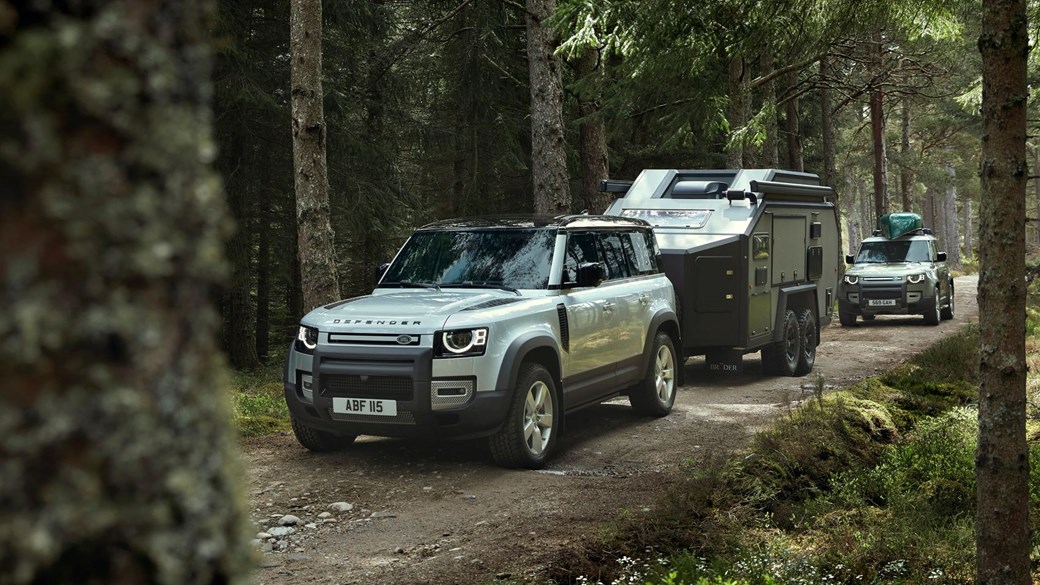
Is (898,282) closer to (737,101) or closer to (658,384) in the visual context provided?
(737,101)

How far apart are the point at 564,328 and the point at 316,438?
2504 mm

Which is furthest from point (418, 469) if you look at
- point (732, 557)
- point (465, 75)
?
point (465, 75)

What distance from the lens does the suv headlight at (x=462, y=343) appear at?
332 inches

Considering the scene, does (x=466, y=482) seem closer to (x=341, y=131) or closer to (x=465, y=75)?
(x=341, y=131)

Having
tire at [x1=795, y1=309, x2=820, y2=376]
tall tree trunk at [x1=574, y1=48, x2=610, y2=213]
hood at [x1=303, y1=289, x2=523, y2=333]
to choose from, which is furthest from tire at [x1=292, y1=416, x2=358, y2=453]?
tall tree trunk at [x1=574, y1=48, x2=610, y2=213]

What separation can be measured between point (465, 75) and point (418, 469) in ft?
56.8

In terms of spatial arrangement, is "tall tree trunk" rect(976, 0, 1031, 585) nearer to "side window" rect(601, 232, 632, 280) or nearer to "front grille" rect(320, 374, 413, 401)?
"front grille" rect(320, 374, 413, 401)

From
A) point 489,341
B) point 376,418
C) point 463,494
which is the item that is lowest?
point 463,494

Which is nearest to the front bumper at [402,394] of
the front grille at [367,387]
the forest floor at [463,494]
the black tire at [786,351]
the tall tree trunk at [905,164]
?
the front grille at [367,387]

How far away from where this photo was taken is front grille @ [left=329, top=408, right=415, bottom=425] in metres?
8.41

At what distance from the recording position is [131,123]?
95 cm

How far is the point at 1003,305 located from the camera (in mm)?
5387

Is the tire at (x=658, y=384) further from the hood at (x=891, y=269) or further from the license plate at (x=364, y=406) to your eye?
the hood at (x=891, y=269)

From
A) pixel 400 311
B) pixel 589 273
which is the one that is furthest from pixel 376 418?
pixel 589 273
